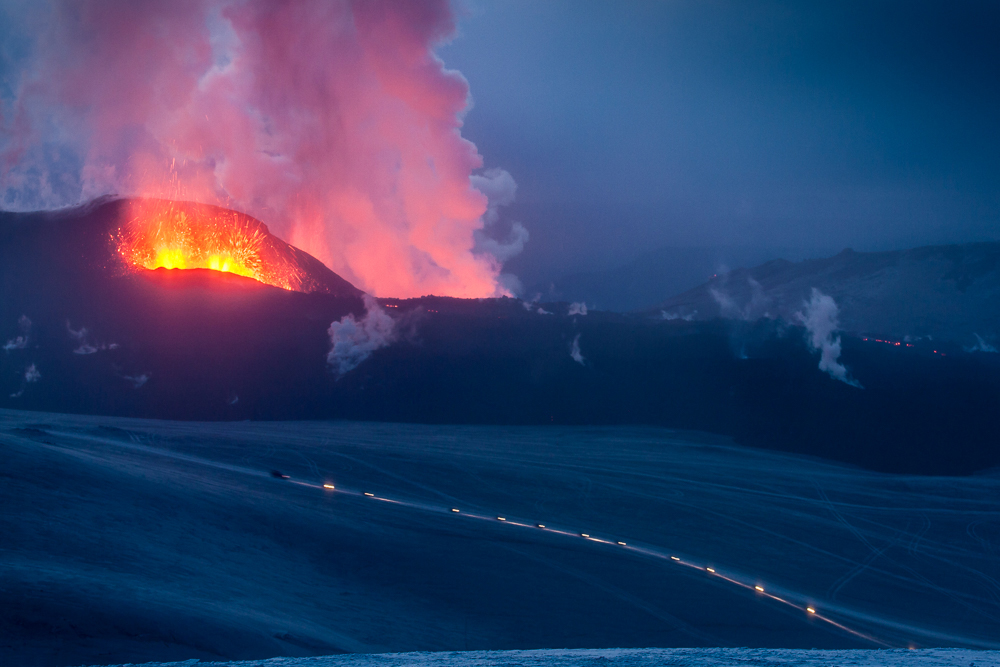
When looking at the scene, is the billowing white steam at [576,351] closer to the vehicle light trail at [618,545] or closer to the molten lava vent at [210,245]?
the molten lava vent at [210,245]

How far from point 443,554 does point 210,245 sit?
36.4 m

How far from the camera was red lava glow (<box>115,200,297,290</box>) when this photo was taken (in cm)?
4166

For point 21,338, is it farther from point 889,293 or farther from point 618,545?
point 889,293

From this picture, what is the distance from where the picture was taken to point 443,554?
1459 cm

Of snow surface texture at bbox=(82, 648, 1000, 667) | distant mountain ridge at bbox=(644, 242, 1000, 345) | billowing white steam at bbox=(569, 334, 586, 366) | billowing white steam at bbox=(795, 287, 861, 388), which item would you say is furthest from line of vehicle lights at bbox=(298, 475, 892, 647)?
distant mountain ridge at bbox=(644, 242, 1000, 345)

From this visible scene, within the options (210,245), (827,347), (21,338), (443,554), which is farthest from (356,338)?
(827,347)

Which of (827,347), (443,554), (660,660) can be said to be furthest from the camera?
(827,347)

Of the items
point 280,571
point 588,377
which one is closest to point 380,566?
point 280,571

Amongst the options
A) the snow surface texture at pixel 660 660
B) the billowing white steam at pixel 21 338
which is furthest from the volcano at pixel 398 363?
the snow surface texture at pixel 660 660

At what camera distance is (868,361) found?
39.9 meters

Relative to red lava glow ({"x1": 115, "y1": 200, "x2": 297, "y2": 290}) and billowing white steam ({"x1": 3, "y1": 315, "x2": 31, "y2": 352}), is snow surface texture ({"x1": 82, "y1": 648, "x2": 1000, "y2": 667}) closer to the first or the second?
billowing white steam ({"x1": 3, "y1": 315, "x2": 31, "y2": 352})

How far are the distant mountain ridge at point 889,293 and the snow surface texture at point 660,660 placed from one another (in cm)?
6873

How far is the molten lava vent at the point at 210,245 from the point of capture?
137 ft

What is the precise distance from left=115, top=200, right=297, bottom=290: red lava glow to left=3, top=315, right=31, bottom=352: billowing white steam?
20.8 ft
